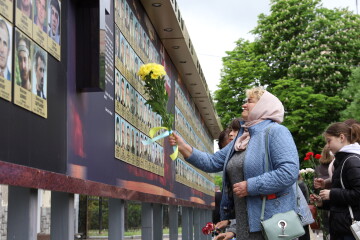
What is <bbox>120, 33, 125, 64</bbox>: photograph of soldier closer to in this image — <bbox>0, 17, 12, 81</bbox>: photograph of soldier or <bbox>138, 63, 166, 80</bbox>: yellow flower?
<bbox>138, 63, 166, 80</bbox>: yellow flower

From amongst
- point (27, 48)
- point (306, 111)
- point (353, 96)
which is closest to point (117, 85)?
point (27, 48)

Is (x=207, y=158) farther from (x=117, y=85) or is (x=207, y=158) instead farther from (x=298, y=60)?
(x=298, y=60)

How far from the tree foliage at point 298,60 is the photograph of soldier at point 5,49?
32078 mm

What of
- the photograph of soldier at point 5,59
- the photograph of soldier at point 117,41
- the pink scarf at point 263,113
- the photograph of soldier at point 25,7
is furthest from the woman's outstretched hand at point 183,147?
the photograph of soldier at point 5,59

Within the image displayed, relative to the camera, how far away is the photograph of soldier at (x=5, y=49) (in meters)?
3.65

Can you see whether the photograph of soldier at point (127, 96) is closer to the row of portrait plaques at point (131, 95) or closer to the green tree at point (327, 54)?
the row of portrait plaques at point (131, 95)

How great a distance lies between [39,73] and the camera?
4.28 metres

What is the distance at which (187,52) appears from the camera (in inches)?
439

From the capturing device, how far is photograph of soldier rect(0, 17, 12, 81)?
3.65 m

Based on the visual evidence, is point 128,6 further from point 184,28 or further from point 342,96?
point 342,96

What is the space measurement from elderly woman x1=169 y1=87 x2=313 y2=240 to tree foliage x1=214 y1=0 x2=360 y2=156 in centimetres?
3069

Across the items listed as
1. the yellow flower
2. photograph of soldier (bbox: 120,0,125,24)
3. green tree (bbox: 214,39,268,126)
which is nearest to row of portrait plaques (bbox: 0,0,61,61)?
photograph of soldier (bbox: 120,0,125,24)

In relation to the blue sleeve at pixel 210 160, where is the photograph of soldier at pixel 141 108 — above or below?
above

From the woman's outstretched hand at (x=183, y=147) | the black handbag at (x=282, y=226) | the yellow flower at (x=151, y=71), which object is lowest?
the black handbag at (x=282, y=226)
